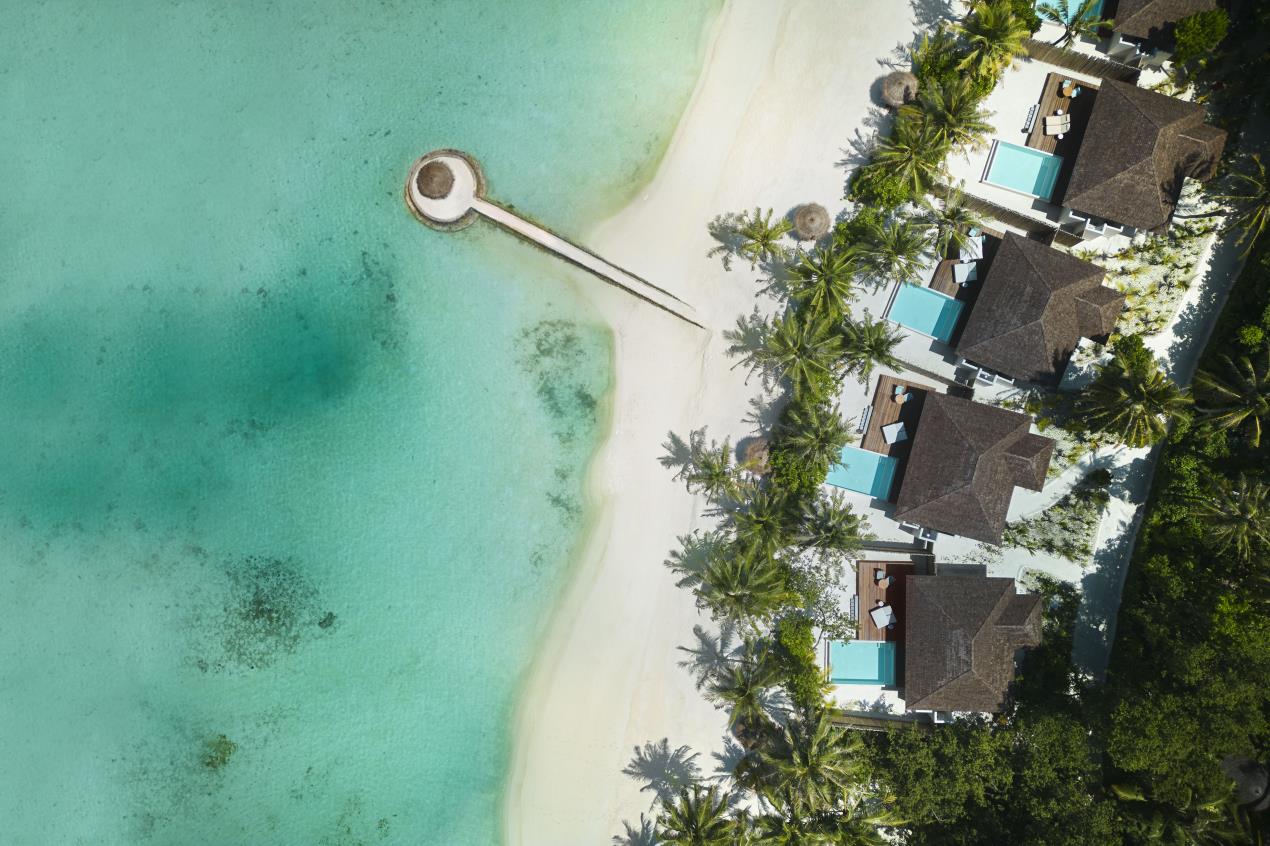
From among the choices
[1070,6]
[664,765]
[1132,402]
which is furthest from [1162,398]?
[664,765]

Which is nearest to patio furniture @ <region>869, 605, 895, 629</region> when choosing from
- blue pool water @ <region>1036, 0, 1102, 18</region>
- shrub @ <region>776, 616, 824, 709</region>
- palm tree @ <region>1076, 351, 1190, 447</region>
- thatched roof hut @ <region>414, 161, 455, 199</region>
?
shrub @ <region>776, 616, 824, 709</region>

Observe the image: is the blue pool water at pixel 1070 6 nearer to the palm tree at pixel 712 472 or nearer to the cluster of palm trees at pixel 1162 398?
the cluster of palm trees at pixel 1162 398

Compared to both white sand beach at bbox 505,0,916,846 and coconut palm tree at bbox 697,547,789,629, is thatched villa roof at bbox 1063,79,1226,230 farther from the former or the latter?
coconut palm tree at bbox 697,547,789,629

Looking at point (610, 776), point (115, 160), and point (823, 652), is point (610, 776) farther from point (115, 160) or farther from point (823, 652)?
point (115, 160)

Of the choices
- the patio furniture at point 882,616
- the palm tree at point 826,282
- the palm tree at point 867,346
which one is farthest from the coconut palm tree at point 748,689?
the palm tree at point 826,282

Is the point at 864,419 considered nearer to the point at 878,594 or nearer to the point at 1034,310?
the point at 878,594
